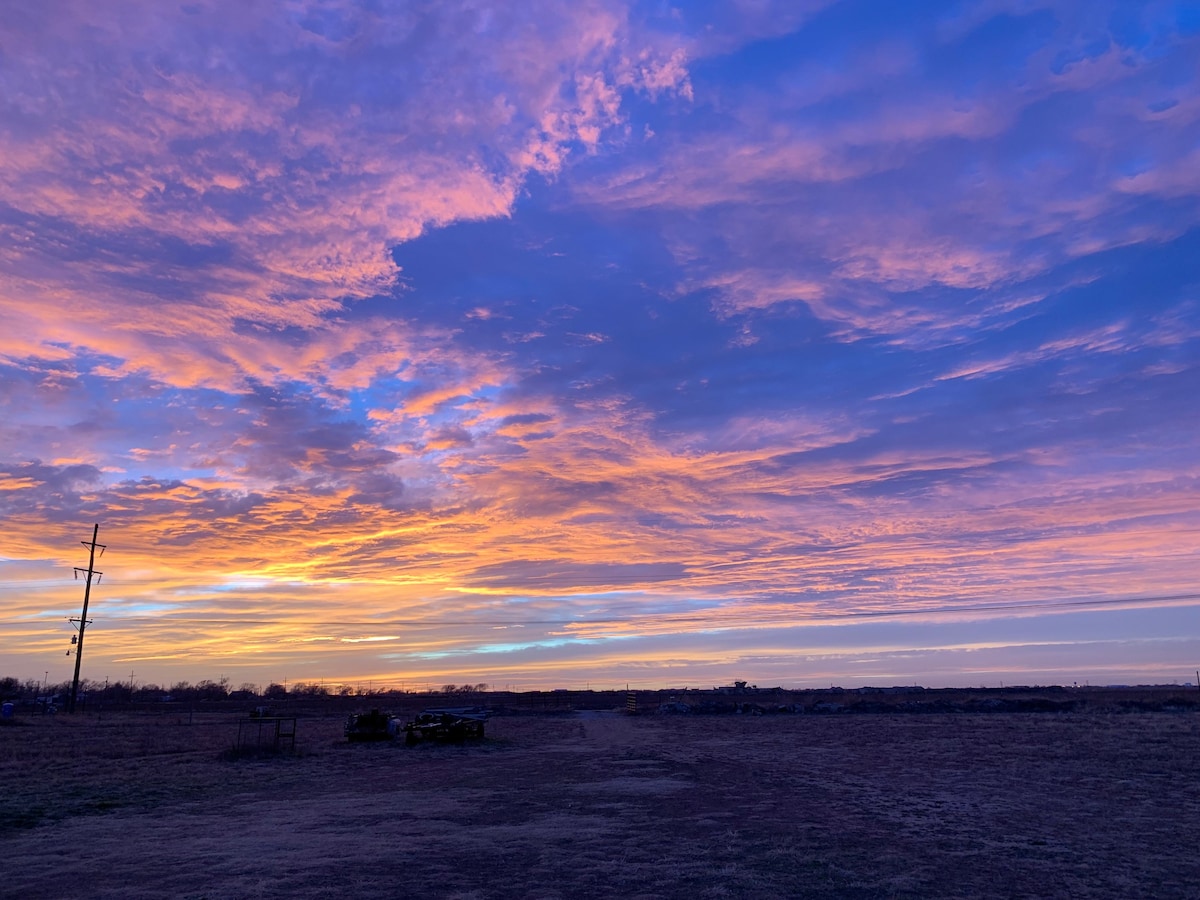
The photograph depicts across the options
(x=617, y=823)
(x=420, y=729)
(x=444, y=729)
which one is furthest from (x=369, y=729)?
(x=617, y=823)

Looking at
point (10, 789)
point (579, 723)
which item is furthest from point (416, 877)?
point (579, 723)

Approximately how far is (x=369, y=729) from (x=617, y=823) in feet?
101

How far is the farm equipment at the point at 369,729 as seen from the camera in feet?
146

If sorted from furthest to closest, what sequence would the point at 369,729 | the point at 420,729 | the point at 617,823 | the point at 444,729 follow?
the point at 369,729 < the point at 420,729 < the point at 444,729 < the point at 617,823

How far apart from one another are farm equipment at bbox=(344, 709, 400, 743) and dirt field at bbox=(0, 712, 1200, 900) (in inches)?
326

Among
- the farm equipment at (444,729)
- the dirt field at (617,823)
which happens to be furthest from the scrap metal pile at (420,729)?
the dirt field at (617,823)

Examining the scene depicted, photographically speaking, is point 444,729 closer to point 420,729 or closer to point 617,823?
point 420,729

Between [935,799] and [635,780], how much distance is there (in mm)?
8509

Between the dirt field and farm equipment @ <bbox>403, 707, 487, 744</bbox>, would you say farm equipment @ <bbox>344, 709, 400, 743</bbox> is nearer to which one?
farm equipment @ <bbox>403, 707, 487, 744</bbox>

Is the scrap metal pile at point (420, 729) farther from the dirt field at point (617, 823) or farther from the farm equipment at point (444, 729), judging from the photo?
the dirt field at point (617, 823)

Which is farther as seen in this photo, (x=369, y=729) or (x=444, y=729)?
(x=369, y=729)

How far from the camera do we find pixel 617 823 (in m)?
Result: 17.3

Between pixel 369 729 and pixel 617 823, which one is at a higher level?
pixel 369 729

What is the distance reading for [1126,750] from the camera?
1217 inches
